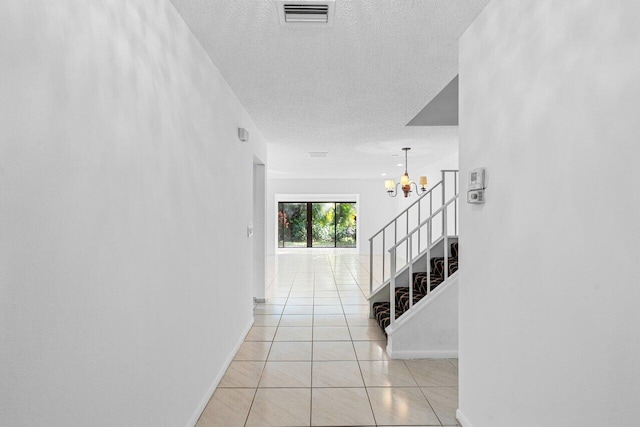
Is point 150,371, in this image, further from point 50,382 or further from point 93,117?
point 93,117

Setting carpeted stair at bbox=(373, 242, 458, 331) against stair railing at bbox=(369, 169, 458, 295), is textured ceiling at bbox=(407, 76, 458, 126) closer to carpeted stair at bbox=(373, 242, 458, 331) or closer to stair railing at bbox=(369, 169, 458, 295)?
stair railing at bbox=(369, 169, 458, 295)

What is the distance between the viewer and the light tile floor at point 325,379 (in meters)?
2.42

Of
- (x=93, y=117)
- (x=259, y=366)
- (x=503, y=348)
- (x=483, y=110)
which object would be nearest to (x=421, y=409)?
(x=503, y=348)

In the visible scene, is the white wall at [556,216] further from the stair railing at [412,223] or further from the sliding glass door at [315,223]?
the sliding glass door at [315,223]

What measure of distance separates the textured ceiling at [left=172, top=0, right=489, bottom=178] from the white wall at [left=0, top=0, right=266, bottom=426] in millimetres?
300

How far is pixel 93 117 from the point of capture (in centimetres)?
125

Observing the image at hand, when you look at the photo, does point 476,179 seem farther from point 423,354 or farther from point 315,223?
point 315,223

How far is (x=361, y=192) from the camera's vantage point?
468 inches

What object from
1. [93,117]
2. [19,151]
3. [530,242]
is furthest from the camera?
[530,242]

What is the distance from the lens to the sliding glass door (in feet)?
41.2

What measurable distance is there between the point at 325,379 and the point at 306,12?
2.60 metres

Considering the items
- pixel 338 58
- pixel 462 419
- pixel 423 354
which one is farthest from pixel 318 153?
pixel 462 419

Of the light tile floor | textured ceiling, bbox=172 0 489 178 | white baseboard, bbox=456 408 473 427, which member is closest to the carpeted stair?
the light tile floor

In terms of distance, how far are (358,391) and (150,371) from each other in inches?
63.4
